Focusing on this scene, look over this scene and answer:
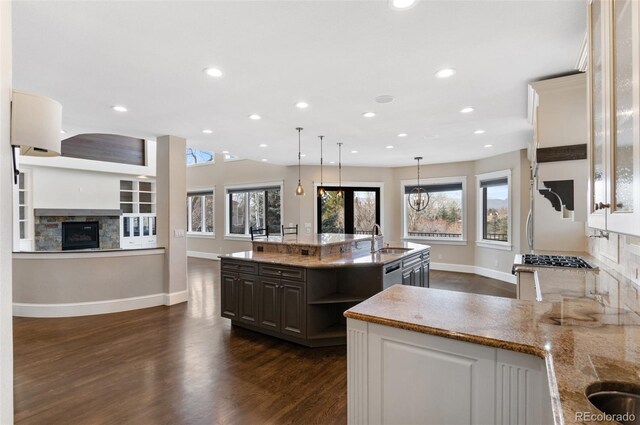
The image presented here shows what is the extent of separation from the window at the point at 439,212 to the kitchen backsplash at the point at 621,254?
14.4 feet

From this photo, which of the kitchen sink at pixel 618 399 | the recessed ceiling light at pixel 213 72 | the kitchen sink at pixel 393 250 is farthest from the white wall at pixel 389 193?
the kitchen sink at pixel 618 399

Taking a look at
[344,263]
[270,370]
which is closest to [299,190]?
[344,263]

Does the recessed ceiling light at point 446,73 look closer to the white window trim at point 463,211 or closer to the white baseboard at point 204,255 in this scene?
the white window trim at point 463,211

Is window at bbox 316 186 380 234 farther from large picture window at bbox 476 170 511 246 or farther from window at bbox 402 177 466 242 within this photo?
large picture window at bbox 476 170 511 246

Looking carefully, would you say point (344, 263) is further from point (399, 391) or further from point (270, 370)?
point (399, 391)

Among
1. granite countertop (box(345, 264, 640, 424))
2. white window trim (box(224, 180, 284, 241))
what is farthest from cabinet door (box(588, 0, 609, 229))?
white window trim (box(224, 180, 284, 241))

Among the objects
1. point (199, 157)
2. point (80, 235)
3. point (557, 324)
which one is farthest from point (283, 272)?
point (199, 157)

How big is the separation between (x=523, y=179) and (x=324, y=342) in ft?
16.4

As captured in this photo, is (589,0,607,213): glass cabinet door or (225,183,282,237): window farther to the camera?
(225,183,282,237): window

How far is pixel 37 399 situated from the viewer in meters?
2.45

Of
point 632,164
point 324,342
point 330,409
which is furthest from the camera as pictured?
point 324,342

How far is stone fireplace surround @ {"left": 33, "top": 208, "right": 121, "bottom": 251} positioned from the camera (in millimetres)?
7463

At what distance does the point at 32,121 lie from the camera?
5.27 feet

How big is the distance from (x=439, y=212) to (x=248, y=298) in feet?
18.7
